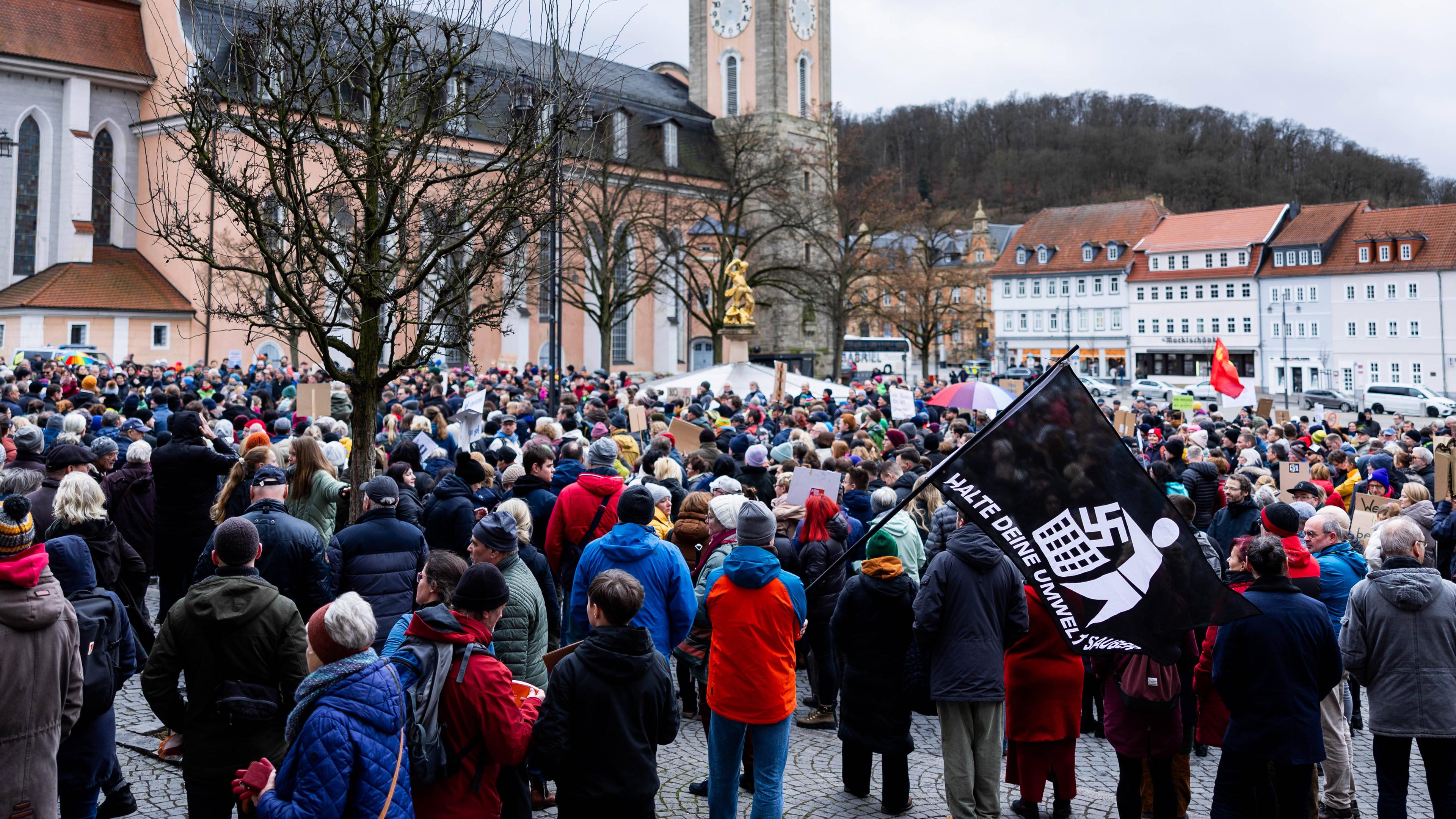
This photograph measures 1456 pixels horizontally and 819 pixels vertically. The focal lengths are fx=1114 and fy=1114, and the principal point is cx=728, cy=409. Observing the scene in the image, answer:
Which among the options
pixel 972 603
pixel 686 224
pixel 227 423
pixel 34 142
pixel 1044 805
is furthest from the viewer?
pixel 686 224

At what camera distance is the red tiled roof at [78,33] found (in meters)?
41.0

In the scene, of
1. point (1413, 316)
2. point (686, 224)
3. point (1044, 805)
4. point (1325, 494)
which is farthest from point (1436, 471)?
point (1413, 316)

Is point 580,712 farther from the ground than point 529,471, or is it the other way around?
point 529,471

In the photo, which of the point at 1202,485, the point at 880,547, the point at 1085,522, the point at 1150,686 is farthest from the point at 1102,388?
the point at 1085,522

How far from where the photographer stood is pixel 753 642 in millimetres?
5262

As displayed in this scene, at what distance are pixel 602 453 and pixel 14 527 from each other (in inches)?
148

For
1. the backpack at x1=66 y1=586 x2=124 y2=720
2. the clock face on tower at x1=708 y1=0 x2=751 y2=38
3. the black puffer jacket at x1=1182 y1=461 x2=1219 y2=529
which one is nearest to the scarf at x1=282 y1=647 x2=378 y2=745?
the backpack at x1=66 y1=586 x2=124 y2=720

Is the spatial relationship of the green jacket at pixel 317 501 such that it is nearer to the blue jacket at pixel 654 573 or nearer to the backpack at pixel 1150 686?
the blue jacket at pixel 654 573

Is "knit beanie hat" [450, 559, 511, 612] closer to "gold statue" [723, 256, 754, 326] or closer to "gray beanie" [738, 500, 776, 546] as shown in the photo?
"gray beanie" [738, 500, 776, 546]

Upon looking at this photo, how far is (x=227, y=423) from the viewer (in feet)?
33.0

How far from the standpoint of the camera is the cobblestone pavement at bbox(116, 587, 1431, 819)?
5.88 metres

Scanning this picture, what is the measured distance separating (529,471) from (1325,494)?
7384 millimetres

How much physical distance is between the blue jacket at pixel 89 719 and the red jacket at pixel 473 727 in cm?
190

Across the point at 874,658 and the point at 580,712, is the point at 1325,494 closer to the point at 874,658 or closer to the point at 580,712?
the point at 874,658
